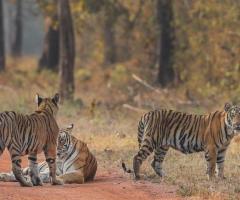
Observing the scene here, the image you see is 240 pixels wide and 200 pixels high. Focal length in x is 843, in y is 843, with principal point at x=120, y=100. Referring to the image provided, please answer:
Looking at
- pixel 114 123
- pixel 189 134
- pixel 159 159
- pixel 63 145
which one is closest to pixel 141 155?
pixel 159 159

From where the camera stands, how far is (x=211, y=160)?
11844 millimetres

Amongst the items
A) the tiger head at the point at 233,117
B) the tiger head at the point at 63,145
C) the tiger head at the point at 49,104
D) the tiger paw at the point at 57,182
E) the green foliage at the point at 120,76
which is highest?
Answer: the green foliage at the point at 120,76

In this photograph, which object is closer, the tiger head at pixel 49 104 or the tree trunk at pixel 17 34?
the tiger head at pixel 49 104

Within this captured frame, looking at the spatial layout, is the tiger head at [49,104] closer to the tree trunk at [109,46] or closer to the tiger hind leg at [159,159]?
the tiger hind leg at [159,159]

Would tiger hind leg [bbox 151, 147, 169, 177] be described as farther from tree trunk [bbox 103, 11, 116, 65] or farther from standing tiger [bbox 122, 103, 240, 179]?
tree trunk [bbox 103, 11, 116, 65]

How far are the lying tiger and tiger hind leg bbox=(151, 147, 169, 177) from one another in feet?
2.98

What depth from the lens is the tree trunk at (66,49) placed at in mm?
22578

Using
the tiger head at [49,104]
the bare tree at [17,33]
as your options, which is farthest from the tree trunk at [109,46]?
the tiger head at [49,104]

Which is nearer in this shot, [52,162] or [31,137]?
[31,137]

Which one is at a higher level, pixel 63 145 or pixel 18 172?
pixel 63 145

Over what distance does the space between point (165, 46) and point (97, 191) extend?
653 inches

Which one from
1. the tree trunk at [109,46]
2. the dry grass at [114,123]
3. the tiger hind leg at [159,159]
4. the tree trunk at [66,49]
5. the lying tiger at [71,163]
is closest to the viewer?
the dry grass at [114,123]

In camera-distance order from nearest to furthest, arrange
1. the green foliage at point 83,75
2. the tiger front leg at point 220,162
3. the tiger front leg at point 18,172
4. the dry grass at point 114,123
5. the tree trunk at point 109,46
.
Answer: the tiger front leg at point 18,172, the dry grass at point 114,123, the tiger front leg at point 220,162, the green foliage at point 83,75, the tree trunk at point 109,46

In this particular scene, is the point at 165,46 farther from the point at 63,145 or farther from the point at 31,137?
the point at 31,137
